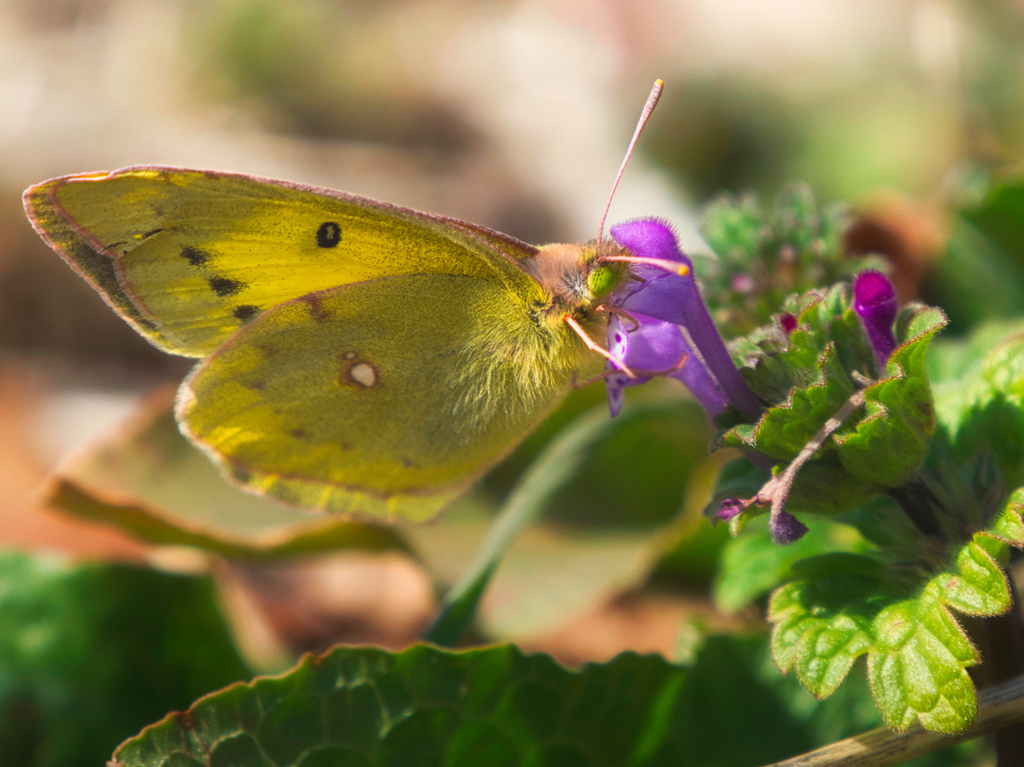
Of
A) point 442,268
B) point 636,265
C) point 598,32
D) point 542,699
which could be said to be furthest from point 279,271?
point 598,32

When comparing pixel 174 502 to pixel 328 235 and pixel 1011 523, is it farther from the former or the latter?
pixel 1011 523

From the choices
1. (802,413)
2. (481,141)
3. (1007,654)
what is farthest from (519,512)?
(481,141)

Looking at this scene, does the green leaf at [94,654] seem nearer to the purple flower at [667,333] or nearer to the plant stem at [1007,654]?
the purple flower at [667,333]

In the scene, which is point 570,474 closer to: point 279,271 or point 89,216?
point 279,271

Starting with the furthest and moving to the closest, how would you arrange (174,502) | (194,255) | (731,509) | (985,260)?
1. (985,260)
2. (174,502)
3. (194,255)
4. (731,509)

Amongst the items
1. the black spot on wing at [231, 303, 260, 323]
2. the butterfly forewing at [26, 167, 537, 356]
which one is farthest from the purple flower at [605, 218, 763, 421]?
the black spot on wing at [231, 303, 260, 323]

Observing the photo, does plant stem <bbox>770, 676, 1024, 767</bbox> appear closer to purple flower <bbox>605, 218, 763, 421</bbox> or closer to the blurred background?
purple flower <bbox>605, 218, 763, 421</bbox>

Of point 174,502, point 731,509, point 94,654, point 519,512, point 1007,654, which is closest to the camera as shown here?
point 731,509
